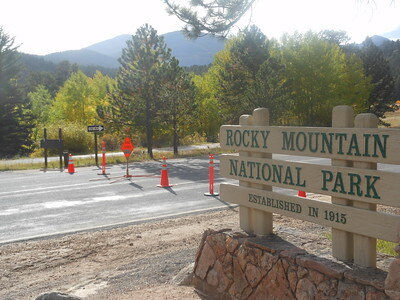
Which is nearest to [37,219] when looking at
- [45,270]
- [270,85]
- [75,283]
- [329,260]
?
[45,270]

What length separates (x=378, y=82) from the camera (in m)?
52.8

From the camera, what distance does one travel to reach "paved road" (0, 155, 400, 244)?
9.23m

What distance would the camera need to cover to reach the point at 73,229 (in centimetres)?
875

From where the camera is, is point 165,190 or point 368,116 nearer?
point 368,116

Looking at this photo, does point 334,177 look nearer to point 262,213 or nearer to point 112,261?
point 262,213

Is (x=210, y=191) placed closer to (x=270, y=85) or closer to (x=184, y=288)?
(x=184, y=288)

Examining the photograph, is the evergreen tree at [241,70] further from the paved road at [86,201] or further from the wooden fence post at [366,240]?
the wooden fence post at [366,240]

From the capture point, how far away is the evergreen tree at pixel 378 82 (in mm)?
53325

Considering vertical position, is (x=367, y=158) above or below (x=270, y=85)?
below

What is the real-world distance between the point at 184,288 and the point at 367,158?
2.83m

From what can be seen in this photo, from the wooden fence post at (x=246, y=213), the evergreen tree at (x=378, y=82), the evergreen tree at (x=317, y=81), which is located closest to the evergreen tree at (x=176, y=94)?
the wooden fence post at (x=246, y=213)

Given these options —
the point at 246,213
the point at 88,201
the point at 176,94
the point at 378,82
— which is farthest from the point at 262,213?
the point at 378,82

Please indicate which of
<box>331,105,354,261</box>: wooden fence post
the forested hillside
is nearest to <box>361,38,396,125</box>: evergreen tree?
the forested hillside

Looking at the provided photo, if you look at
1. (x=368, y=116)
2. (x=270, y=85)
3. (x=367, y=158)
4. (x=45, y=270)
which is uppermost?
(x=270, y=85)
